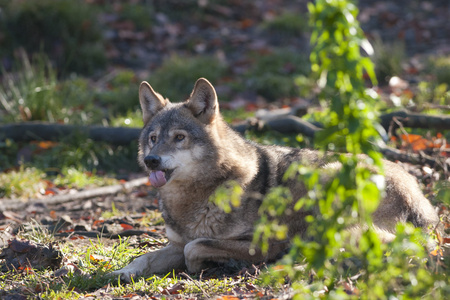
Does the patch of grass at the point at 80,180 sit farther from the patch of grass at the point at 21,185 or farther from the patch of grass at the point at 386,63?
the patch of grass at the point at 386,63

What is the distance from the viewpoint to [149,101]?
571 cm

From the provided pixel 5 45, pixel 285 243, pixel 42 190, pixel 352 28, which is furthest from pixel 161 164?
pixel 5 45

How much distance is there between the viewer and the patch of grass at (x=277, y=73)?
11125mm

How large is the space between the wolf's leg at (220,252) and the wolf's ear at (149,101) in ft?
5.08

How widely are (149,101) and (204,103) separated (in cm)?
66

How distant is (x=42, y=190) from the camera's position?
25.0ft

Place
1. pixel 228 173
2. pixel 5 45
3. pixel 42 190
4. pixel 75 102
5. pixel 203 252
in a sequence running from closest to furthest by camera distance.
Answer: pixel 203 252 < pixel 228 173 < pixel 42 190 < pixel 75 102 < pixel 5 45

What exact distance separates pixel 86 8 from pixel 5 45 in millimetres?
2126

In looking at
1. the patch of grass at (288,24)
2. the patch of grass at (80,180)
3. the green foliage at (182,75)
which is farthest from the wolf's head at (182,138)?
the patch of grass at (288,24)

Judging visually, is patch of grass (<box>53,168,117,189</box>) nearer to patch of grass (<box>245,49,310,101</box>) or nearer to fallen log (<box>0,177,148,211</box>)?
fallen log (<box>0,177,148,211</box>)

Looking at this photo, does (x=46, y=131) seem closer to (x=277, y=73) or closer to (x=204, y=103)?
(x=204, y=103)

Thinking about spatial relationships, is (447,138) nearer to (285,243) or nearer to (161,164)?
(285,243)

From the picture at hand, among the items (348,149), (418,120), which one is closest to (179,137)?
(348,149)

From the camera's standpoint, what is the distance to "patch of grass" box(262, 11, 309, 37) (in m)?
14.3
